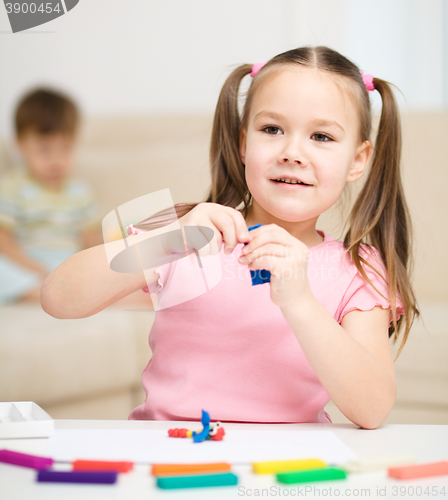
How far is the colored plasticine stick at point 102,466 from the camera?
0.36m

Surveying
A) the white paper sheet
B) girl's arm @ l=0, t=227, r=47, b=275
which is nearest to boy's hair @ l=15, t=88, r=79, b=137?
girl's arm @ l=0, t=227, r=47, b=275

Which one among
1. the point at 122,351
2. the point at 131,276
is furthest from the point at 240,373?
the point at 122,351

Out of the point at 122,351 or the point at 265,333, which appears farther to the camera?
the point at 122,351

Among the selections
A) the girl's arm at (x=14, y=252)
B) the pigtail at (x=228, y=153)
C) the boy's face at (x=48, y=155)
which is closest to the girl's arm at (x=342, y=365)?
the pigtail at (x=228, y=153)

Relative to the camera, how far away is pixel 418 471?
1.21 feet

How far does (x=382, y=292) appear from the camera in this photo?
2.25 feet

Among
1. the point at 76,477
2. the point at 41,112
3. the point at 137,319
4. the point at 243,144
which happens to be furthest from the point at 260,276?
the point at 41,112

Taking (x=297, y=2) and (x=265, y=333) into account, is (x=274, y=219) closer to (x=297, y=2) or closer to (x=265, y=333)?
(x=265, y=333)

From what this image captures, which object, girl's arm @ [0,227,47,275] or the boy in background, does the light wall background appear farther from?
girl's arm @ [0,227,47,275]

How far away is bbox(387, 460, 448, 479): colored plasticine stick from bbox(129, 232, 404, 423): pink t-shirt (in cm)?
28

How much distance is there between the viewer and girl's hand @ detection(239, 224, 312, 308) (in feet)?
1.65

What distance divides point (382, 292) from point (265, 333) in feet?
0.52

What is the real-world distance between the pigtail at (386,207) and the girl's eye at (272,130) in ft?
0.59

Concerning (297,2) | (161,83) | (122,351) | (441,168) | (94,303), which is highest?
(297,2)
